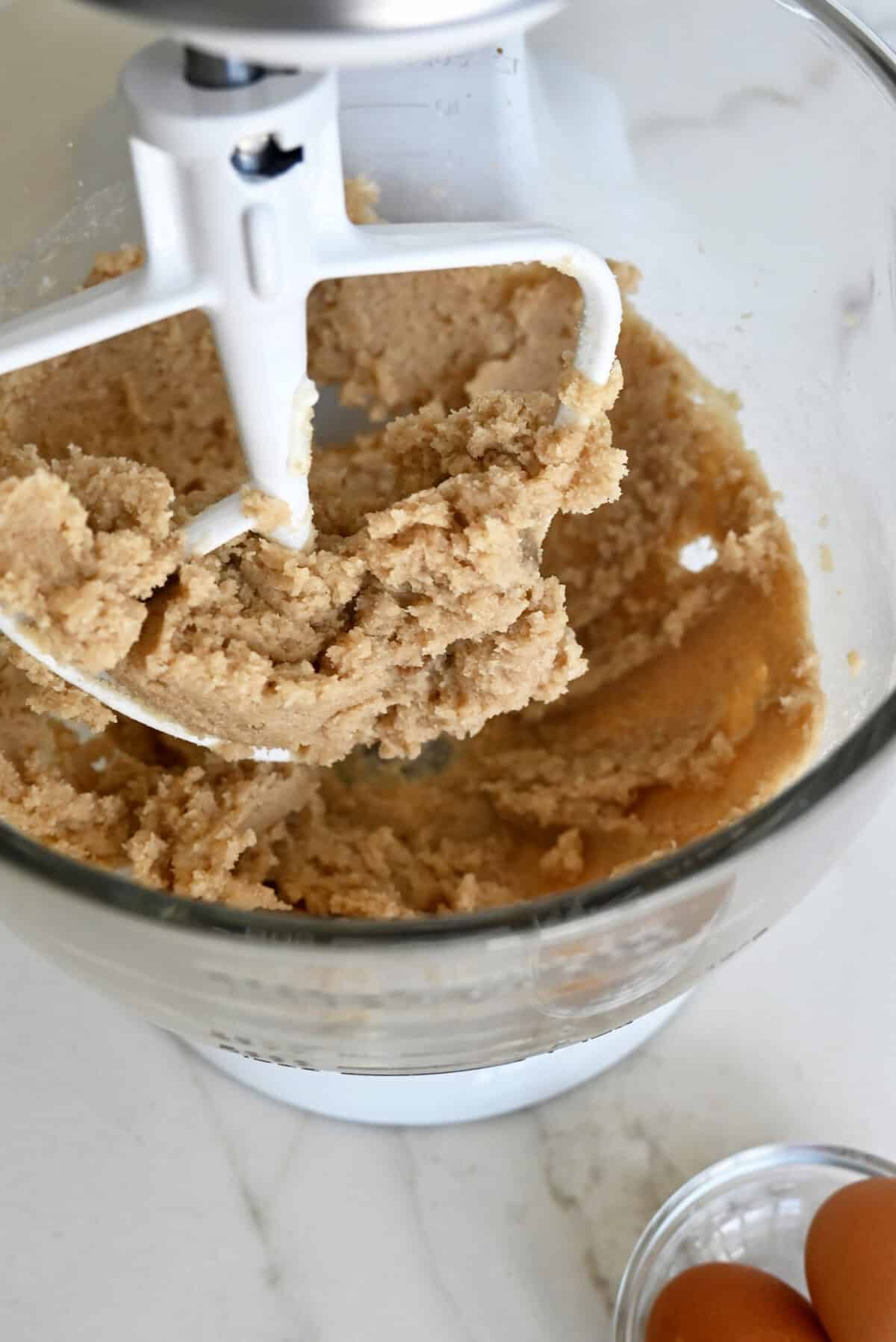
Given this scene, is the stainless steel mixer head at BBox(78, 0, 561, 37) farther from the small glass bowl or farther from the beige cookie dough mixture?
the small glass bowl

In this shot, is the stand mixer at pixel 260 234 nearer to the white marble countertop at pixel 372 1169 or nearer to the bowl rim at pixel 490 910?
the bowl rim at pixel 490 910

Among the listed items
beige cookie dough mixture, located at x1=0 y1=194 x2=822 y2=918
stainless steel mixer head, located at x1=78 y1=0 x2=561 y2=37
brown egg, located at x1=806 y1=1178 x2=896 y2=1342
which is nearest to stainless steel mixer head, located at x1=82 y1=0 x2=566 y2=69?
stainless steel mixer head, located at x1=78 y1=0 x2=561 y2=37

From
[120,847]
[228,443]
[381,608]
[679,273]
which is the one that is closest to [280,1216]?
[120,847]

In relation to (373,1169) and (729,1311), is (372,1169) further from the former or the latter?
(729,1311)

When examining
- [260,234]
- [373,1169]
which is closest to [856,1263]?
[373,1169]

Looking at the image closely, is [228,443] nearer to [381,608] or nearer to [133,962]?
[381,608]

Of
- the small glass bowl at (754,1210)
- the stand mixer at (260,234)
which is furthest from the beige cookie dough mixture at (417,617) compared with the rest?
the small glass bowl at (754,1210)
